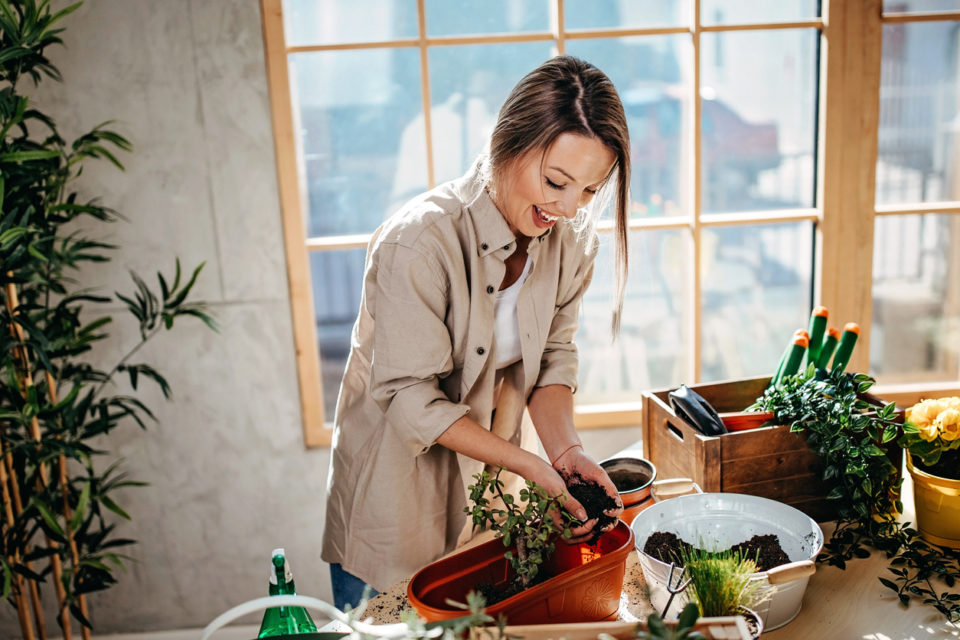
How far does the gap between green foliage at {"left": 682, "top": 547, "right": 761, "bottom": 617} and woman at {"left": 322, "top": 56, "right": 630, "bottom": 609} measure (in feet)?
0.59

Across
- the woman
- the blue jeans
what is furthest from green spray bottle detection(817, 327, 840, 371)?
the blue jeans

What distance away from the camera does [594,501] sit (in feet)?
3.69

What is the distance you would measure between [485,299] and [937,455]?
0.82 m

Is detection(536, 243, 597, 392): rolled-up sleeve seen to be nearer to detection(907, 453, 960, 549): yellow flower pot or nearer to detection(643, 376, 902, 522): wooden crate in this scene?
detection(643, 376, 902, 522): wooden crate

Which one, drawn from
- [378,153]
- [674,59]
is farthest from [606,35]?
[378,153]

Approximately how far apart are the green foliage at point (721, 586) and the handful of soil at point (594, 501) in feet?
0.47

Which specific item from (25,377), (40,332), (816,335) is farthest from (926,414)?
(25,377)

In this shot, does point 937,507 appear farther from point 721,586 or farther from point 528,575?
point 528,575

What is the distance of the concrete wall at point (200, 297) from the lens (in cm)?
233

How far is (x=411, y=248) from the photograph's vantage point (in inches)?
50.8

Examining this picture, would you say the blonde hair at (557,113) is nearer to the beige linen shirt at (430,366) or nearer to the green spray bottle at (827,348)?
the beige linen shirt at (430,366)

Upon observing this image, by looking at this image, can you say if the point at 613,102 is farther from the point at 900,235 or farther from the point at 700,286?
the point at 900,235

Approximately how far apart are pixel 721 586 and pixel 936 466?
62 centimetres

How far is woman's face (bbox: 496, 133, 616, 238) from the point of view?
4.14ft
